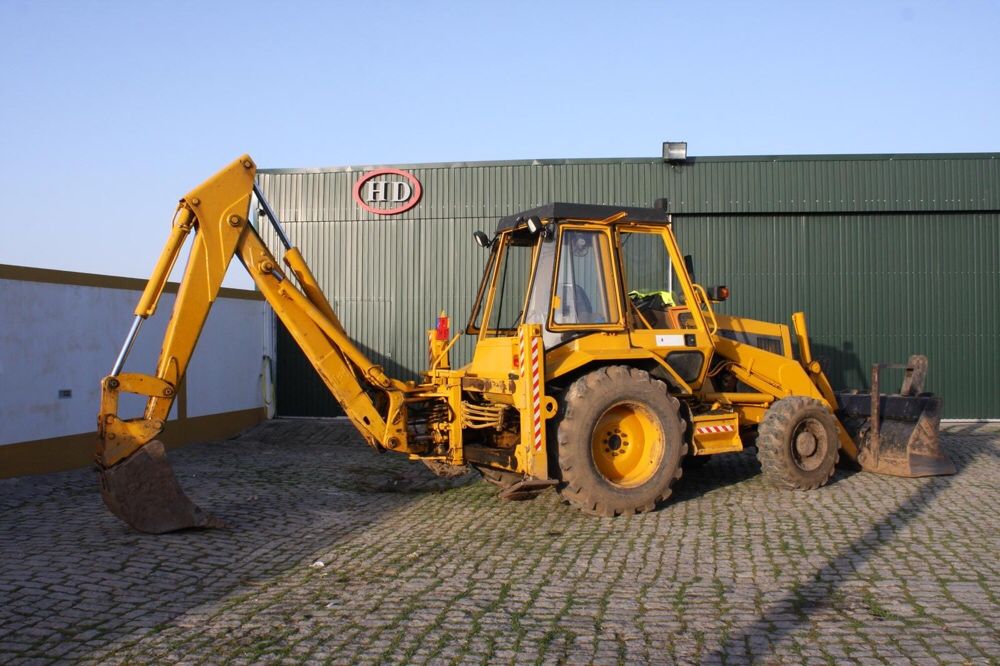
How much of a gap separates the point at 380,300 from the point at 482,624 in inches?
457

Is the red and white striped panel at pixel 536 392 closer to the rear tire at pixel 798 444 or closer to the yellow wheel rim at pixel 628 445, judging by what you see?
the yellow wheel rim at pixel 628 445

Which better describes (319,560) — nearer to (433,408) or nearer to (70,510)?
(433,408)

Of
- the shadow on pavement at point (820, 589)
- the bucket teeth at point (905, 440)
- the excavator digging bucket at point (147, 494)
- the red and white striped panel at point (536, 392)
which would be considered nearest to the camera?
the shadow on pavement at point (820, 589)

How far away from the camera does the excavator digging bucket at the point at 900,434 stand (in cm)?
987

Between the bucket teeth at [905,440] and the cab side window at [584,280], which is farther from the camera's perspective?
the bucket teeth at [905,440]

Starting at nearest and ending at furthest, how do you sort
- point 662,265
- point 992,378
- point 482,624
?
point 482,624, point 662,265, point 992,378

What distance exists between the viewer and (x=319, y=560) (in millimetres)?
6434

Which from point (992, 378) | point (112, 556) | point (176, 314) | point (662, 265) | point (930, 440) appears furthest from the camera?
point (992, 378)

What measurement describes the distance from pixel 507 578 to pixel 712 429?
11.4ft

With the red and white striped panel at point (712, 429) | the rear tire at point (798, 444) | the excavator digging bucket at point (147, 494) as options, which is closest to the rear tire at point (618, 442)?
the red and white striped panel at point (712, 429)

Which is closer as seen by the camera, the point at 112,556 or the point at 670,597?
the point at 670,597

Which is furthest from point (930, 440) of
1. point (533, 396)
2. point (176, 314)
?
point (176, 314)

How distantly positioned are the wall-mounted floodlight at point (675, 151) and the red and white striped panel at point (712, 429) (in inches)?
302

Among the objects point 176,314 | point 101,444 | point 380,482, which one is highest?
point 176,314
